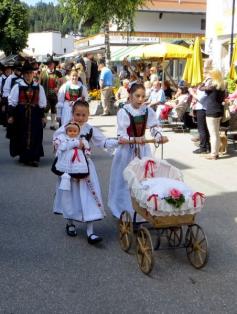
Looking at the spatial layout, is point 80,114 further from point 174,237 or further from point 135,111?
point 174,237

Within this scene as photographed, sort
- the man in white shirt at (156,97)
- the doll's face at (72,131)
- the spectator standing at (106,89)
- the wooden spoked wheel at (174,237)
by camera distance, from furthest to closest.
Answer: the spectator standing at (106,89) → the man in white shirt at (156,97) → the doll's face at (72,131) → the wooden spoked wheel at (174,237)

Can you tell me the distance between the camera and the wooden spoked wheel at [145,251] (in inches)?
186

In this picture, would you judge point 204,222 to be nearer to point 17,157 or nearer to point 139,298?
point 139,298

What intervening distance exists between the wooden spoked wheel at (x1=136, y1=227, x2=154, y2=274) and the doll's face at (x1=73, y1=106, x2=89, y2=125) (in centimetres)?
145

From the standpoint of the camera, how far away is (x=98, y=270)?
4.91 m

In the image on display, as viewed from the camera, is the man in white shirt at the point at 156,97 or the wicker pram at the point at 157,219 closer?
Answer: the wicker pram at the point at 157,219

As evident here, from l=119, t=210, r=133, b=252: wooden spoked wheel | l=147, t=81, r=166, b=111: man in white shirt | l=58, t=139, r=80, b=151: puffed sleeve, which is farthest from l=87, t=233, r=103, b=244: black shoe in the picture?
l=147, t=81, r=166, b=111: man in white shirt

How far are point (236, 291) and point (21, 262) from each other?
6.53 ft

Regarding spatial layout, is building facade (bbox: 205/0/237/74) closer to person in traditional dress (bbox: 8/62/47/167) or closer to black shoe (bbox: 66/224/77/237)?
person in traditional dress (bbox: 8/62/47/167)

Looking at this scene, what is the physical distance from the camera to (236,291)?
447 cm

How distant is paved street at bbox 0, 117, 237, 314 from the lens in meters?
4.21

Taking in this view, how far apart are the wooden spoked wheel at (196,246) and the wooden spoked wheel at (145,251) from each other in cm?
44

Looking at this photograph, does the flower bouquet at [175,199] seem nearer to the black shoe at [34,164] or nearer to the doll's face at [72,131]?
the doll's face at [72,131]

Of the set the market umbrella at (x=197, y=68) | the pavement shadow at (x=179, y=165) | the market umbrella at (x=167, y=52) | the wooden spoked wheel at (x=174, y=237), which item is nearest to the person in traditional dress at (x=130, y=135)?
the wooden spoked wheel at (x=174, y=237)
